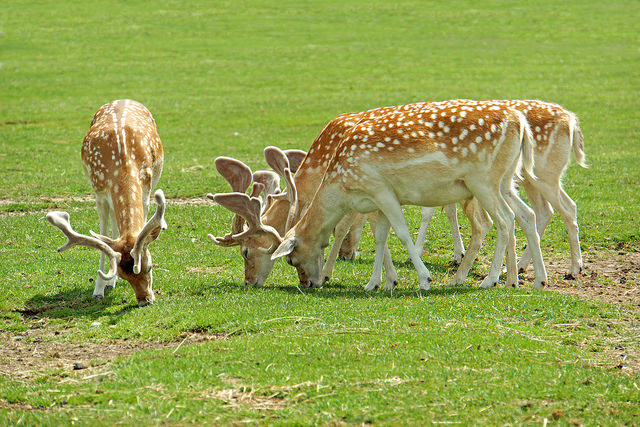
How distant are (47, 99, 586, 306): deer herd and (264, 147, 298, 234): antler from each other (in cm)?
2

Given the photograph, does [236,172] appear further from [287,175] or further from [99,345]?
[99,345]

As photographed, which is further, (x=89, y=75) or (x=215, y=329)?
(x=89, y=75)

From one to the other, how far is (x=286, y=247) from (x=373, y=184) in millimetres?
1249

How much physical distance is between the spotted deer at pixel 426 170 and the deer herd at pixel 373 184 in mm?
12

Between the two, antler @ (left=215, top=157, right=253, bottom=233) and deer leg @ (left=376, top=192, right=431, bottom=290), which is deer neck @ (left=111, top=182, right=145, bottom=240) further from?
deer leg @ (left=376, top=192, right=431, bottom=290)

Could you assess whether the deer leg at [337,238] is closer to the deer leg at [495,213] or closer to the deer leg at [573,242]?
the deer leg at [495,213]

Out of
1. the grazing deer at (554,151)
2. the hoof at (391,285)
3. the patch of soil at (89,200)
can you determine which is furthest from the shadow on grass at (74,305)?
the patch of soil at (89,200)

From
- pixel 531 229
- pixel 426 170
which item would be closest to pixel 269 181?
pixel 426 170

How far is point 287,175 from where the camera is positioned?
9.73 meters

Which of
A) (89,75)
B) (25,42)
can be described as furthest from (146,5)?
(89,75)

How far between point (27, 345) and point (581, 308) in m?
5.45

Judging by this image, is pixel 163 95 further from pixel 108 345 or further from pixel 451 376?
pixel 451 376

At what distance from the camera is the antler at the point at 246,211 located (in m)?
9.33

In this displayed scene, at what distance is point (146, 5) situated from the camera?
49094 mm
